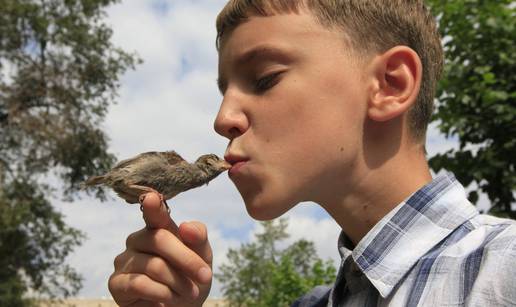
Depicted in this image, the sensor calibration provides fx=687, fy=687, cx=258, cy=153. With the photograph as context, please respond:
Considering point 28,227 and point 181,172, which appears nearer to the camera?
point 181,172

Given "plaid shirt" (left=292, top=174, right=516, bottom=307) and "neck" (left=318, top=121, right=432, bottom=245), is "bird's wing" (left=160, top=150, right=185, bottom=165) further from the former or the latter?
"plaid shirt" (left=292, top=174, right=516, bottom=307)

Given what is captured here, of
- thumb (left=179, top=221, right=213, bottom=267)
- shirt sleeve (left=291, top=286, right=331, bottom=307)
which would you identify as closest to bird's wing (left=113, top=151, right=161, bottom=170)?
thumb (left=179, top=221, right=213, bottom=267)

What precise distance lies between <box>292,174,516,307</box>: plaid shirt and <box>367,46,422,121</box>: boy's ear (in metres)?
0.29

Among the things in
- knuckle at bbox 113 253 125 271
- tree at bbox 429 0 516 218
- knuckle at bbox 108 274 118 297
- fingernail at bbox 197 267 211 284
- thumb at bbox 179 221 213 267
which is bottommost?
fingernail at bbox 197 267 211 284

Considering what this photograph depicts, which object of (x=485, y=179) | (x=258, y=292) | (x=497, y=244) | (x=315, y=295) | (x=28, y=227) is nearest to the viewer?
(x=497, y=244)

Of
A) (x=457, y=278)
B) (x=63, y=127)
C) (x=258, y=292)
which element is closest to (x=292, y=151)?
(x=457, y=278)

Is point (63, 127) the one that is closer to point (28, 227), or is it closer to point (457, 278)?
point (28, 227)

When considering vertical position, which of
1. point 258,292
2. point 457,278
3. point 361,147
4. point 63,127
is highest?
point 63,127

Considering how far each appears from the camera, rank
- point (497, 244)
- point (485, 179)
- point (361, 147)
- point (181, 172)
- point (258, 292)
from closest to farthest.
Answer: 1. point (497, 244)
2. point (181, 172)
3. point (361, 147)
4. point (485, 179)
5. point (258, 292)

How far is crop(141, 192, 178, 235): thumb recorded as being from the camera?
1984 millimetres

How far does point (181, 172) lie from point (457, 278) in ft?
2.87

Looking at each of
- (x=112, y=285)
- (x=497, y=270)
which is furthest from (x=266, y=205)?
(x=497, y=270)

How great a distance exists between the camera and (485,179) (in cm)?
631

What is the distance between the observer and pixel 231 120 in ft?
7.39
